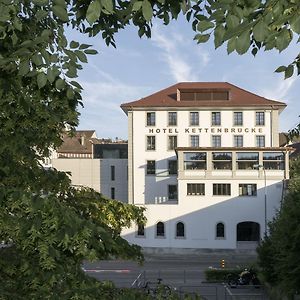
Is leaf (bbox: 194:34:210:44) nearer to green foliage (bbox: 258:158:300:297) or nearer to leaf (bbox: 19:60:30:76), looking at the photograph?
leaf (bbox: 19:60:30:76)

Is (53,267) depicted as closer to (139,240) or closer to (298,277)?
(298,277)

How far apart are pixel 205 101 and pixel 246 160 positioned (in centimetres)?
1141

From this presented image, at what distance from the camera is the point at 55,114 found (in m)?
5.48

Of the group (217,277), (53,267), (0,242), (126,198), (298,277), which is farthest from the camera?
(126,198)

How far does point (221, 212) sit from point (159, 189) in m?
9.73

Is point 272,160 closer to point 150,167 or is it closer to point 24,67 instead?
point 150,167

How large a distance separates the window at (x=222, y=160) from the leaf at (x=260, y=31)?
45.8 metres

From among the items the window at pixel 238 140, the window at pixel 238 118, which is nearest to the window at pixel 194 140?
the window at pixel 238 140

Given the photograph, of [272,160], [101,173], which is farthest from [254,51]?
[101,173]

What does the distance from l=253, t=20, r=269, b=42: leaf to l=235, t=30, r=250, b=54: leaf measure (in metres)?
0.03

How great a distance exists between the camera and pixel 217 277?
33375 millimetres

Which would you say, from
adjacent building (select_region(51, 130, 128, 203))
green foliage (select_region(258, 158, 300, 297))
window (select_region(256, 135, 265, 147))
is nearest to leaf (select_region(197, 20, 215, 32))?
green foliage (select_region(258, 158, 300, 297))

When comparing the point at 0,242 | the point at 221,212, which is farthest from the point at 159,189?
the point at 0,242

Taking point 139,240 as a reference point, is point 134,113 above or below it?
above
